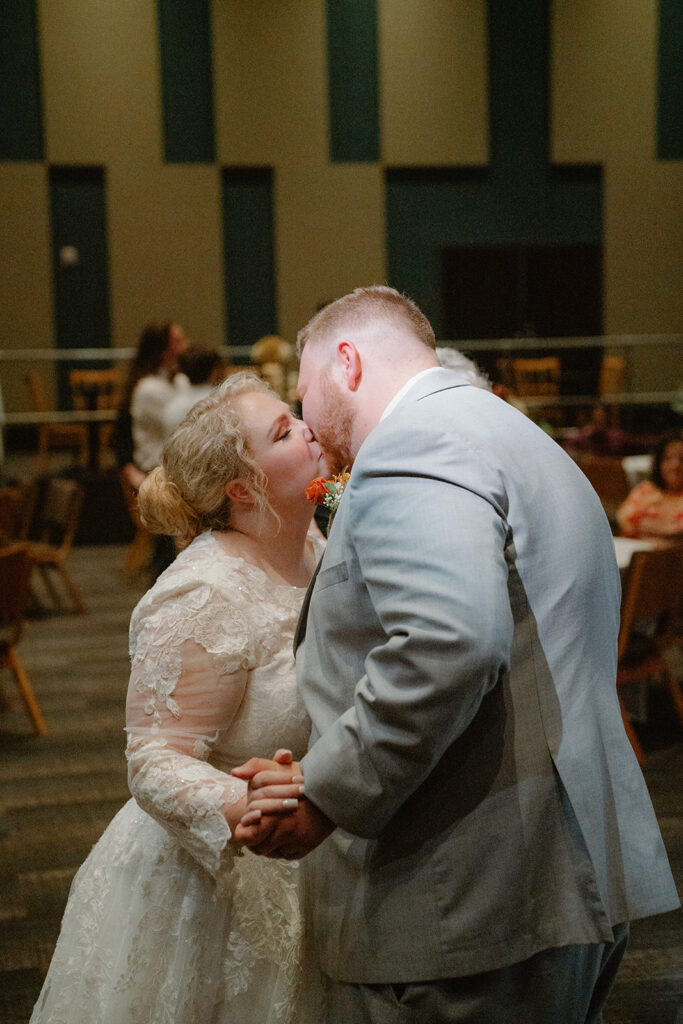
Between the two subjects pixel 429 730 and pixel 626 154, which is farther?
pixel 626 154

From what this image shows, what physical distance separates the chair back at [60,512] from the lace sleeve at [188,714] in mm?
5280

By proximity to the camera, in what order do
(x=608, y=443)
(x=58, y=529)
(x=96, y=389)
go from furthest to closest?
(x=96, y=389)
(x=608, y=443)
(x=58, y=529)

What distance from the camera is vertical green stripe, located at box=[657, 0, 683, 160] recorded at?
44.0 feet

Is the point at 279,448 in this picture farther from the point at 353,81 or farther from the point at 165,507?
the point at 353,81

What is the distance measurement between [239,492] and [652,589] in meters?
2.75

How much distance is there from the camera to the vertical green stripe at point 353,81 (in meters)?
12.8

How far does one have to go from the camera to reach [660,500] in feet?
17.7

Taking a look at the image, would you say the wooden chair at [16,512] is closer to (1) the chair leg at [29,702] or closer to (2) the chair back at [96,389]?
(1) the chair leg at [29,702]

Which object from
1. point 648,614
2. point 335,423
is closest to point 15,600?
point 648,614

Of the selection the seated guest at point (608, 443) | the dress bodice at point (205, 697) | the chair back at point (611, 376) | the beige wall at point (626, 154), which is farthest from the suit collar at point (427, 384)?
the beige wall at point (626, 154)

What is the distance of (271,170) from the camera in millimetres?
12914

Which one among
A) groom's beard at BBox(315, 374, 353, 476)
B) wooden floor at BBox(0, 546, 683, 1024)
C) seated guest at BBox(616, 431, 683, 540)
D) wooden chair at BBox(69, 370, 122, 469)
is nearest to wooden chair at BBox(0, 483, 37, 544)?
wooden floor at BBox(0, 546, 683, 1024)

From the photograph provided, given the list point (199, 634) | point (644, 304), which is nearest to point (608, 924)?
point (199, 634)

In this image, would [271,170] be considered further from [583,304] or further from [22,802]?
[22,802]
